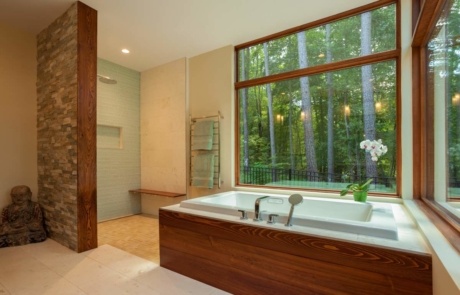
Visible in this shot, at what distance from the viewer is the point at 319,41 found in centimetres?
292

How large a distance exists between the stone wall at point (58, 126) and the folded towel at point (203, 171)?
1.54 metres

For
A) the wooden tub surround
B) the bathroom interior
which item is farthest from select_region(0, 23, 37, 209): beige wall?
the wooden tub surround

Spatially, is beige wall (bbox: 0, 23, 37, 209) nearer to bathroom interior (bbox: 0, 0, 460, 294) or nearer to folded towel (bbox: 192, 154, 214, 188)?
bathroom interior (bbox: 0, 0, 460, 294)

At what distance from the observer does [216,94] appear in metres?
3.60

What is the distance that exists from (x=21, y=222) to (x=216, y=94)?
2.96 m

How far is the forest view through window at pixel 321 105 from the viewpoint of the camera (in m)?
2.53

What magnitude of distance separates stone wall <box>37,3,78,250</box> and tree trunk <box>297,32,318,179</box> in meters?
2.60

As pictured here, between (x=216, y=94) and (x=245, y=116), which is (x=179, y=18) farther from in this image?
(x=245, y=116)

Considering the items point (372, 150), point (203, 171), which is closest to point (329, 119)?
point (372, 150)

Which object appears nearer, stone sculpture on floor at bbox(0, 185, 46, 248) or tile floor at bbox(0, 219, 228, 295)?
tile floor at bbox(0, 219, 228, 295)

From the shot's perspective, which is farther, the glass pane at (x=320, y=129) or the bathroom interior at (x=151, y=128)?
the bathroom interior at (x=151, y=128)

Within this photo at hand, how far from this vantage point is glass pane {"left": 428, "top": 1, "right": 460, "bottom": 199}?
1304 millimetres

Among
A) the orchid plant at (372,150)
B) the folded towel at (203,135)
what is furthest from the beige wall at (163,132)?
the orchid plant at (372,150)

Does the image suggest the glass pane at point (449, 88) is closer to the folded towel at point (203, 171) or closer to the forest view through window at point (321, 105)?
the forest view through window at point (321, 105)
